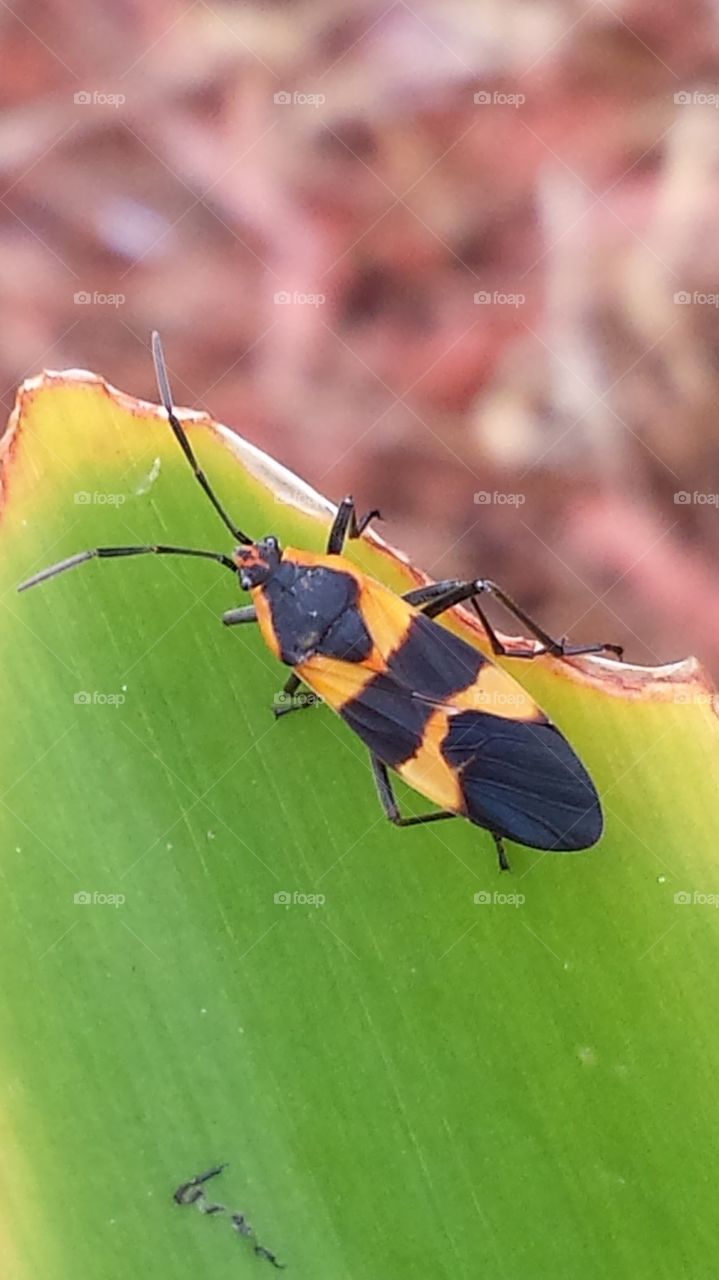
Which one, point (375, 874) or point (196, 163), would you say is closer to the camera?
point (375, 874)

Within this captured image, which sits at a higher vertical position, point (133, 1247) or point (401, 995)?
point (401, 995)

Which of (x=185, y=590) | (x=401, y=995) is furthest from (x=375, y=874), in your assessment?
(x=185, y=590)

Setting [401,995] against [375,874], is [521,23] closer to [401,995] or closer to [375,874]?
[375,874]
